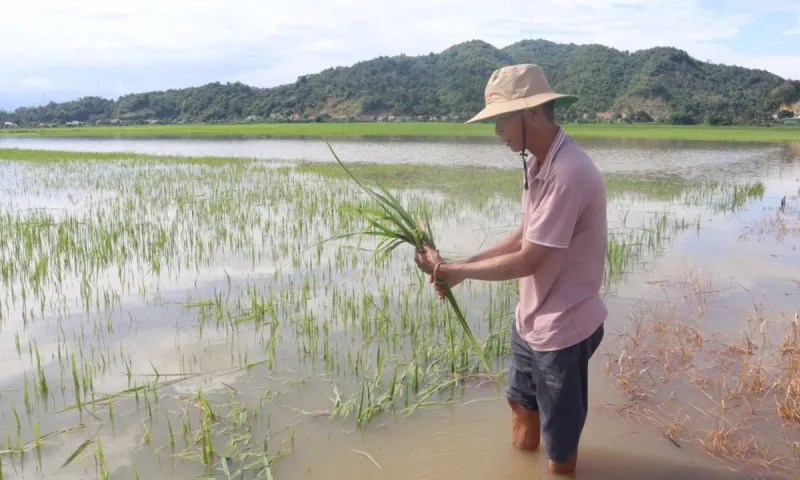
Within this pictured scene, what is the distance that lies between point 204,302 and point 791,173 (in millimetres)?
15703

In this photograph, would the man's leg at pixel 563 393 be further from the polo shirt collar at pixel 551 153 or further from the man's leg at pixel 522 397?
the polo shirt collar at pixel 551 153

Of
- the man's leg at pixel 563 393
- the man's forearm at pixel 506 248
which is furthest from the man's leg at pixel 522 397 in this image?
the man's forearm at pixel 506 248

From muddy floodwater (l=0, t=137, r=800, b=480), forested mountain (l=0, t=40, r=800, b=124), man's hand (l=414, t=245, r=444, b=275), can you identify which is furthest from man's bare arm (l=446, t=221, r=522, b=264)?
forested mountain (l=0, t=40, r=800, b=124)

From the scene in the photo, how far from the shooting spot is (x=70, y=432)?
8.91 ft

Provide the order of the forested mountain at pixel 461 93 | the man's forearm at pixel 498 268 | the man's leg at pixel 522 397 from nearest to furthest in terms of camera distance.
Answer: the man's forearm at pixel 498 268 < the man's leg at pixel 522 397 < the forested mountain at pixel 461 93

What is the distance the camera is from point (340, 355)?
3.61 m

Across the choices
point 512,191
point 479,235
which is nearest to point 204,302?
point 479,235

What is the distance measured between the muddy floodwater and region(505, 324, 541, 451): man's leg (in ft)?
0.26

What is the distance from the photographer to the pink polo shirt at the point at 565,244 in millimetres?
1932

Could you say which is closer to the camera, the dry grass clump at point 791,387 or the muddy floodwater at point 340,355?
the muddy floodwater at point 340,355

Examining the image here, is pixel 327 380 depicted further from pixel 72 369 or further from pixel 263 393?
pixel 72 369

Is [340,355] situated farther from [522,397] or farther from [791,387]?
[791,387]

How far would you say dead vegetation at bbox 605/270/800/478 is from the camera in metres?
2.59

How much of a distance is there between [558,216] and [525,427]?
1.11 metres
